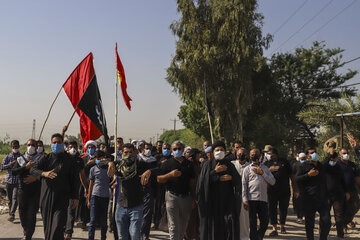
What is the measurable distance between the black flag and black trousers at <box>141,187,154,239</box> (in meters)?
1.75

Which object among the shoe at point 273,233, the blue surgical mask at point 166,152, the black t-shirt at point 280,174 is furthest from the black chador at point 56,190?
the black t-shirt at point 280,174

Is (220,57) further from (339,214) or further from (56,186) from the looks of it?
(56,186)

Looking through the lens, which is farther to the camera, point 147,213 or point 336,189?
point 336,189

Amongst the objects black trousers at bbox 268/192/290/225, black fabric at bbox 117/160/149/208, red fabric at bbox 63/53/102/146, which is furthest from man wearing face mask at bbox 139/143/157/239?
red fabric at bbox 63/53/102/146

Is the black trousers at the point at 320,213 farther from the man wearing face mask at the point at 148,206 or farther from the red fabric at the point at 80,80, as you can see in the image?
the red fabric at the point at 80,80

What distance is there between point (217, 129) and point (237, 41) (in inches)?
262

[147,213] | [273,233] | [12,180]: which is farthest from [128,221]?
[12,180]

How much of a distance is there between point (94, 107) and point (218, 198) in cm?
440

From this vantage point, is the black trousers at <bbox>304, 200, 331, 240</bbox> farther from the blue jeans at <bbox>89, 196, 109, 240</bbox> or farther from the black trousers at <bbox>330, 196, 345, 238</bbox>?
the blue jeans at <bbox>89, 196, 109, 240</bbox>

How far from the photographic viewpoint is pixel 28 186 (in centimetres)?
770

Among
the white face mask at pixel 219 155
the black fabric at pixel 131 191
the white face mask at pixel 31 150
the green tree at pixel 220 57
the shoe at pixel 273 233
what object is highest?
the green tree at pixel 220 57

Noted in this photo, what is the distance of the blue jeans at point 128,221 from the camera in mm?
6174

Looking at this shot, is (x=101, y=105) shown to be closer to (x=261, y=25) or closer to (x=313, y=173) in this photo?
(x=313, y=173)

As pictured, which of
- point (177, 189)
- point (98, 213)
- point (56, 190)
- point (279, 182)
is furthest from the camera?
point (279, 182)
